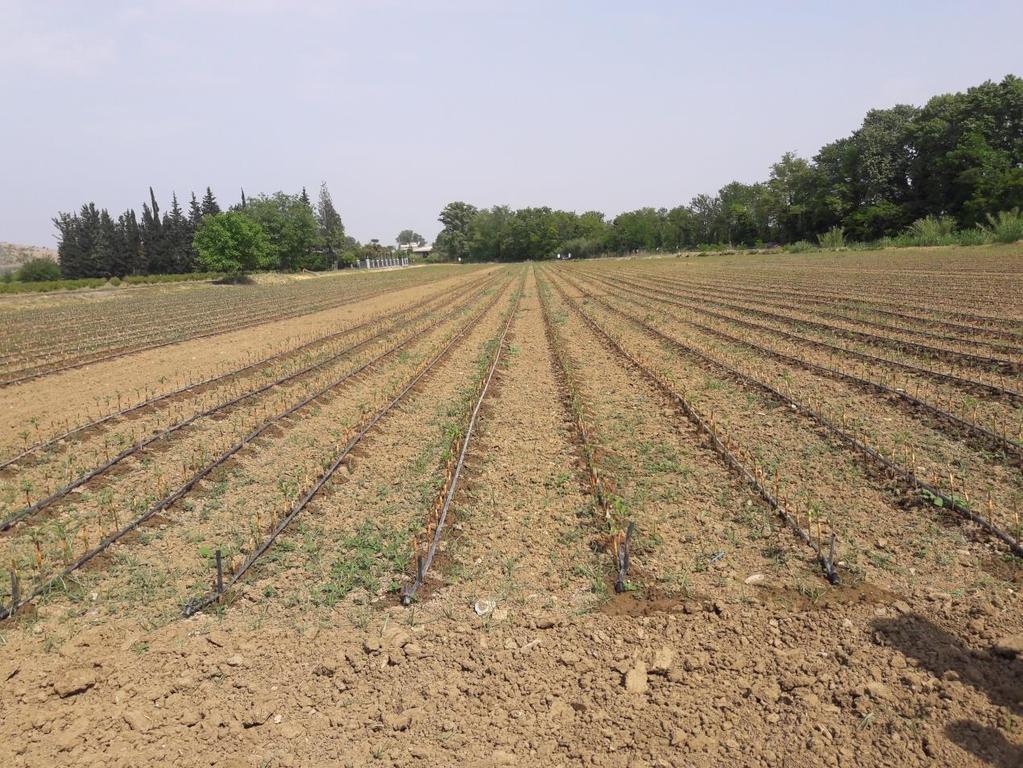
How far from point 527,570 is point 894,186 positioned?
242ft

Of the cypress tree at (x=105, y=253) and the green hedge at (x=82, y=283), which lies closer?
the green hedge at (x=82, y=283)

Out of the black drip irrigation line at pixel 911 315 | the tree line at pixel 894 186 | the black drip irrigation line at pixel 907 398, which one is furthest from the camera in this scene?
the tree line at pixel 894 186

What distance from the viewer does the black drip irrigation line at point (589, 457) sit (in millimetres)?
4871

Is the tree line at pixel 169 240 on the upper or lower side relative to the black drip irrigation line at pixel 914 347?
upper

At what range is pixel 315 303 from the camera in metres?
31.8

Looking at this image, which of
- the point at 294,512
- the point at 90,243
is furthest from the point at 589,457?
the point at 90,243

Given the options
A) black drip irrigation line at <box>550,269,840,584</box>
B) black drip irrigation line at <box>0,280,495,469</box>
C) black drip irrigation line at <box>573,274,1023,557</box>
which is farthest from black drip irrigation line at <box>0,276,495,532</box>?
black drip irrigation line at <box>573,274,1023,557</box>

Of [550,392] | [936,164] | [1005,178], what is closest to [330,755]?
[550,392]

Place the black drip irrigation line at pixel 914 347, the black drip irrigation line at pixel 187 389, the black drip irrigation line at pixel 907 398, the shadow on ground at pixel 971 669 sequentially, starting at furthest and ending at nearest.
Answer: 1. the black drip irrigation line at pixel 914 347
2. the black drip irrigation line at pixel 187 389
3. the black drip irrigation line at pixel 907 398
4. the shadow on ground at pixel 971 669

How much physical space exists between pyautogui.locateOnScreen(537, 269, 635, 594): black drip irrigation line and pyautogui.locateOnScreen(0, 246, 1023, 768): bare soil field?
0.17 feet

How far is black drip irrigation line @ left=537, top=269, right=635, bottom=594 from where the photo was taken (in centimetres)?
487

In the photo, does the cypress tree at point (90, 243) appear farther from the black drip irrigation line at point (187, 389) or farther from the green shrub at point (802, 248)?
the green shrub at point (802, 248)

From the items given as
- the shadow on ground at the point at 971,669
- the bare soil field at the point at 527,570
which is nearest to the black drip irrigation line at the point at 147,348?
the bare soil field at the point at 527,570

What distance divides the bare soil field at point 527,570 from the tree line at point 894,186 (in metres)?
44.0
